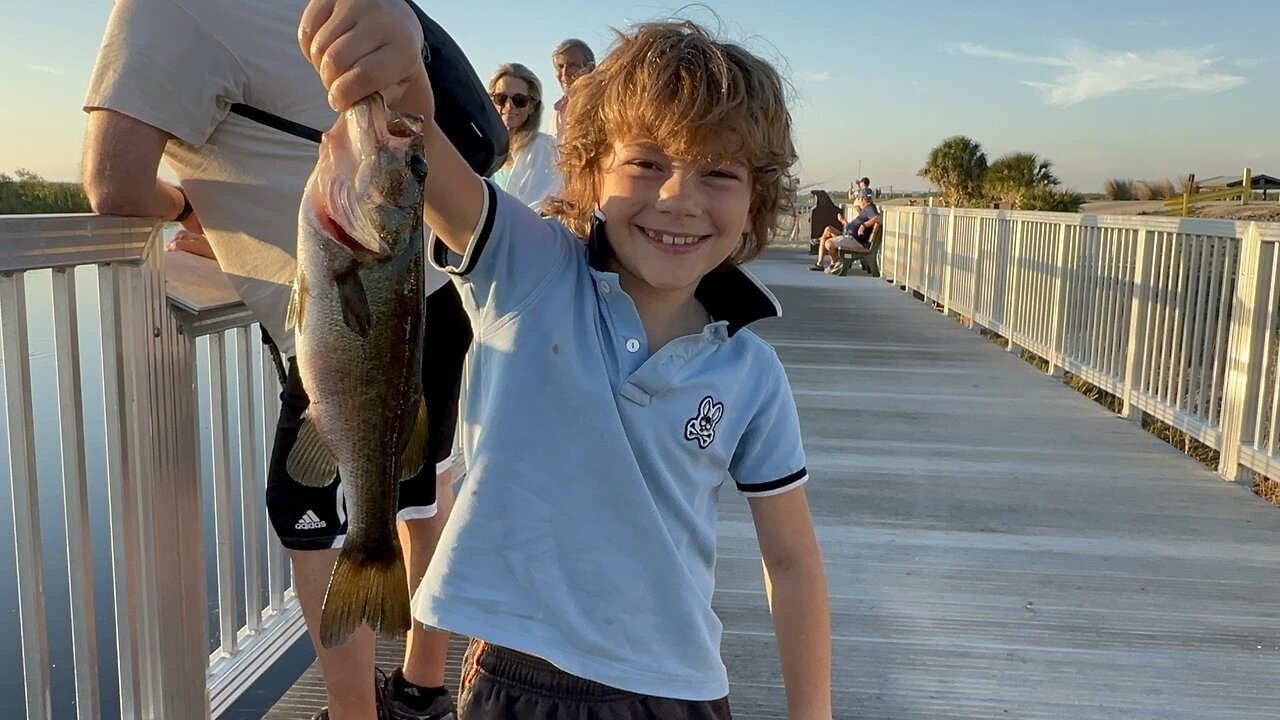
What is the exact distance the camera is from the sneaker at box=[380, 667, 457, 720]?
2.45 m

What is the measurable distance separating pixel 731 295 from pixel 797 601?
0.56 metres

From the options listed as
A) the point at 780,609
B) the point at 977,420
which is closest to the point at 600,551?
the point at 780,609

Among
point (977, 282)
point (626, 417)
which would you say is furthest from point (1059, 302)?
point (626, 417)

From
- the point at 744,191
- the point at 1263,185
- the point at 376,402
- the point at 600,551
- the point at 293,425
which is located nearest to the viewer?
the point at 376,402

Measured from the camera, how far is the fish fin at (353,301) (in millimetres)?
1308

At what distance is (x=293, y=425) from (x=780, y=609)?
1.05 metres

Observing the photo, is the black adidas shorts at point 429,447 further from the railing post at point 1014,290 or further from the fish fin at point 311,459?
the railing post at point 1014,290

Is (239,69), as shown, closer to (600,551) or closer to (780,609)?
(600,551)

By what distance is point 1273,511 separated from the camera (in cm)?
456

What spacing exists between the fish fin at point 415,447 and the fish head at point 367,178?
304 millimetres

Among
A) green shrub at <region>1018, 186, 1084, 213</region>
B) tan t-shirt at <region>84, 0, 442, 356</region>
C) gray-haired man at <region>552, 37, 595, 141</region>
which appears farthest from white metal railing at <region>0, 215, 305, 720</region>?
green shrub at <region>1018, 186, 1084, 213</region>

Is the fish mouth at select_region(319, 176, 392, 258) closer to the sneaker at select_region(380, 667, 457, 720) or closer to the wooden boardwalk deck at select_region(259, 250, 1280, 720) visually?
the sneaker at select_region(380, 667, 457, 720)

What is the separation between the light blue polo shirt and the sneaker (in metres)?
1.00

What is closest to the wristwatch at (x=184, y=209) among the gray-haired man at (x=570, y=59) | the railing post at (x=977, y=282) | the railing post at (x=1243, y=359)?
the gray-haired man at (x=570, y=59)
